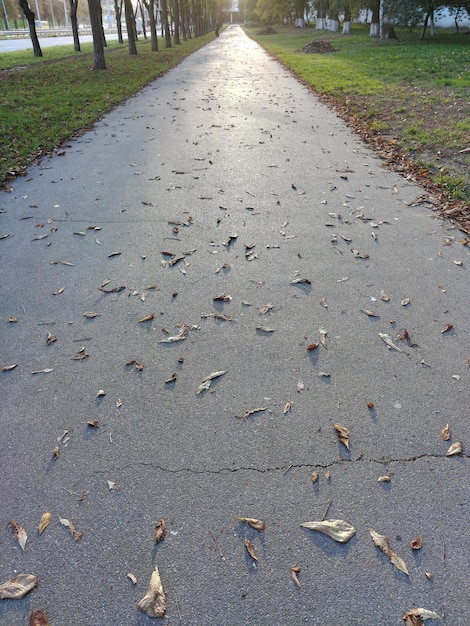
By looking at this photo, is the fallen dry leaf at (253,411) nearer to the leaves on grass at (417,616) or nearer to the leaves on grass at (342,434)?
the leaves on grass at (342,434)

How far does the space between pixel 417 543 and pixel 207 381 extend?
1553 millimetres

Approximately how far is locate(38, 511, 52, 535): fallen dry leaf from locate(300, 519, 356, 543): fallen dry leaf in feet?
4.02

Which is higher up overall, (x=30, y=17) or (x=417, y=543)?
(x=30, y=17)

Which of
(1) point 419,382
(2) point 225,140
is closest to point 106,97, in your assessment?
(2) point 225,140

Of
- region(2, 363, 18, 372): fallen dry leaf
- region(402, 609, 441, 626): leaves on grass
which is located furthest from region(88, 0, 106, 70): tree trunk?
region(402, 609, 441, 626): leaves on grass

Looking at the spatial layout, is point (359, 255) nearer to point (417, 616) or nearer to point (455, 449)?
point (455, 449)

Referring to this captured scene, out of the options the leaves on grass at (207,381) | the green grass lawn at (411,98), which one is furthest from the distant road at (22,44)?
the leaves on grass at (207,381)

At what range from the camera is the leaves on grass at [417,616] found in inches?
72.2

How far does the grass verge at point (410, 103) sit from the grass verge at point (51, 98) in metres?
6.37

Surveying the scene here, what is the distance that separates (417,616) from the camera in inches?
72.9

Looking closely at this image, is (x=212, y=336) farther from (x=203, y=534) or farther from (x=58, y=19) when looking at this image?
(x=58, y=19)

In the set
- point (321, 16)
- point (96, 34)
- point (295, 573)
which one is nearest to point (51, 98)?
point (96, 34)

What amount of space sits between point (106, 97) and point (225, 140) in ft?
22.1

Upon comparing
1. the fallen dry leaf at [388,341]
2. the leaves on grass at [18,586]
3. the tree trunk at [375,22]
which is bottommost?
the leaves on grass at [18,586]
